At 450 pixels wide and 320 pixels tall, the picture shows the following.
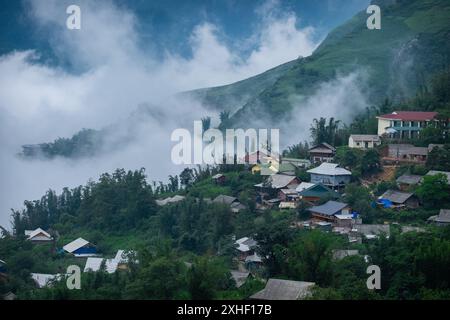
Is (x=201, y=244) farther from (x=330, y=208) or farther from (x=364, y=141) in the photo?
(x=364, y=141)

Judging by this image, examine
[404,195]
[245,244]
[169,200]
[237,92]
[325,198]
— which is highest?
[237,92]

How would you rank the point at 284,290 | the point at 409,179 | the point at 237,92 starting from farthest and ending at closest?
the point at 237,92
the point at 409,179
the point at 284,290

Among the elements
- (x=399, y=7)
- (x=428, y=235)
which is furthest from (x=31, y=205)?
(x=399, y=7)

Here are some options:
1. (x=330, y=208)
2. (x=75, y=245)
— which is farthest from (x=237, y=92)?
(x=330, y=208)

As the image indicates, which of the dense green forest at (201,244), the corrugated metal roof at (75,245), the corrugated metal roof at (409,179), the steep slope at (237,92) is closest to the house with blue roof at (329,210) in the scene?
the dense green forest at (201,244)

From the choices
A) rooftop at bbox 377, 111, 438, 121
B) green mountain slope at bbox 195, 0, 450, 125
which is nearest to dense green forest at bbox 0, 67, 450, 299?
rooftop at bbox 377, 111, 438, 121

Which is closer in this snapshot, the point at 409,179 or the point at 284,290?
the point at 284,290
